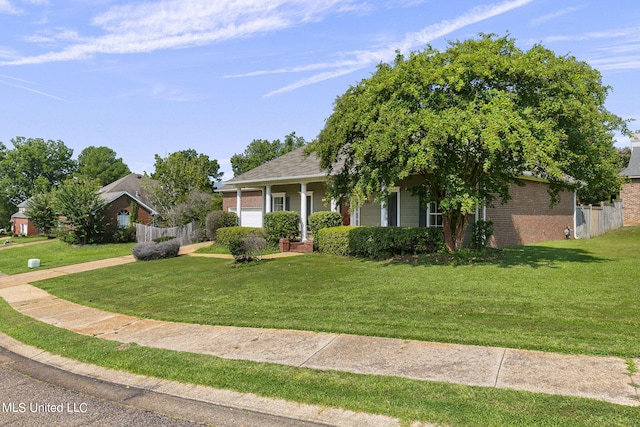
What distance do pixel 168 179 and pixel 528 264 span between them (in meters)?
21.4

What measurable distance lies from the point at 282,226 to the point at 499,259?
9243 millimetres

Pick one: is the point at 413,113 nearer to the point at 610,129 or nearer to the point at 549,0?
the point at 549,0

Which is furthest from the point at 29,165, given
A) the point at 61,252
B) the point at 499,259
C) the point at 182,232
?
the point at 499,259

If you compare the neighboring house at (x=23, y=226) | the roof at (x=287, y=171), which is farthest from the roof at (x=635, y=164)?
the neighboring house at (x=23, y=226)

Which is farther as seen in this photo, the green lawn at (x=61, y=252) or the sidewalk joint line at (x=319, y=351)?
the green lawn at (x=61, y=252)

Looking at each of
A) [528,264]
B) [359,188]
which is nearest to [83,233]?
[359,188]

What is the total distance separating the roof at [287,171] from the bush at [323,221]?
1.70 metres

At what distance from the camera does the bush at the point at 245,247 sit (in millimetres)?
14008

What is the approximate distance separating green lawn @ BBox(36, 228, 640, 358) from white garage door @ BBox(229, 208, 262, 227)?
1044 centimetres

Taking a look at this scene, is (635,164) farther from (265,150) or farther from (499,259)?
(265,150)

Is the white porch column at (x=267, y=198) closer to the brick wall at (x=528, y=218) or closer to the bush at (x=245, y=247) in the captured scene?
the bush at (x=245, y=247)

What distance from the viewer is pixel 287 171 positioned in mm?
20719

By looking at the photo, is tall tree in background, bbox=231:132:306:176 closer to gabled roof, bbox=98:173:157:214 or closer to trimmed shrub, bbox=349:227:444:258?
gabled roof, bbox=98:173:157:214

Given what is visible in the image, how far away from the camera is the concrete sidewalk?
4.10 meters
